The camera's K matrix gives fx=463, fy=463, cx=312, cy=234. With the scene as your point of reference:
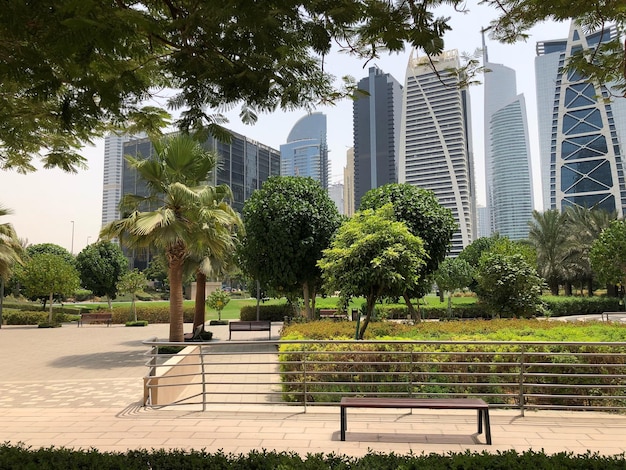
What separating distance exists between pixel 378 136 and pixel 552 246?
105 meters

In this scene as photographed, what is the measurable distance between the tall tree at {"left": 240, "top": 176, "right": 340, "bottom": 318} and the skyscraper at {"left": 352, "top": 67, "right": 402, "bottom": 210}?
99020 mm

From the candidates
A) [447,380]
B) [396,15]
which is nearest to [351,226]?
[447,380]

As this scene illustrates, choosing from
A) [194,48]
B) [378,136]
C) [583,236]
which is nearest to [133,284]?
[194,48]

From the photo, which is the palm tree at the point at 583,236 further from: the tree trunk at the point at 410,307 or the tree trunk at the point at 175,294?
the tree trunk at the point at 175,294

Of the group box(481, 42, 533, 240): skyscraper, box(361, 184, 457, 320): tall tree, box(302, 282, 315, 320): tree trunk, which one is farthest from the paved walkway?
box(481, 42, 533, 240): skyscraper

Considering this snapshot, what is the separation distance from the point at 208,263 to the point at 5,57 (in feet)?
57.6

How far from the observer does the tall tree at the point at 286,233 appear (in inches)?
703

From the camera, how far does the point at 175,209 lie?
14.7 m

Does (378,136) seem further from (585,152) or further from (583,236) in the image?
(583,236)

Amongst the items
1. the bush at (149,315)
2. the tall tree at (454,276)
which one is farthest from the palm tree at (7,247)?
the tall tree at (454,276)

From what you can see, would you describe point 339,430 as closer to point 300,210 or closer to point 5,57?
point 5,57

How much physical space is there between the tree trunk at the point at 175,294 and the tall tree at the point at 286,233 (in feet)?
12.5

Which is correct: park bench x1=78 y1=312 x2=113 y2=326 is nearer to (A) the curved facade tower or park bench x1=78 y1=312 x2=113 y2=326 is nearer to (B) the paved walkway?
(B) the paved walkway

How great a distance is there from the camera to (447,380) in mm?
7973
